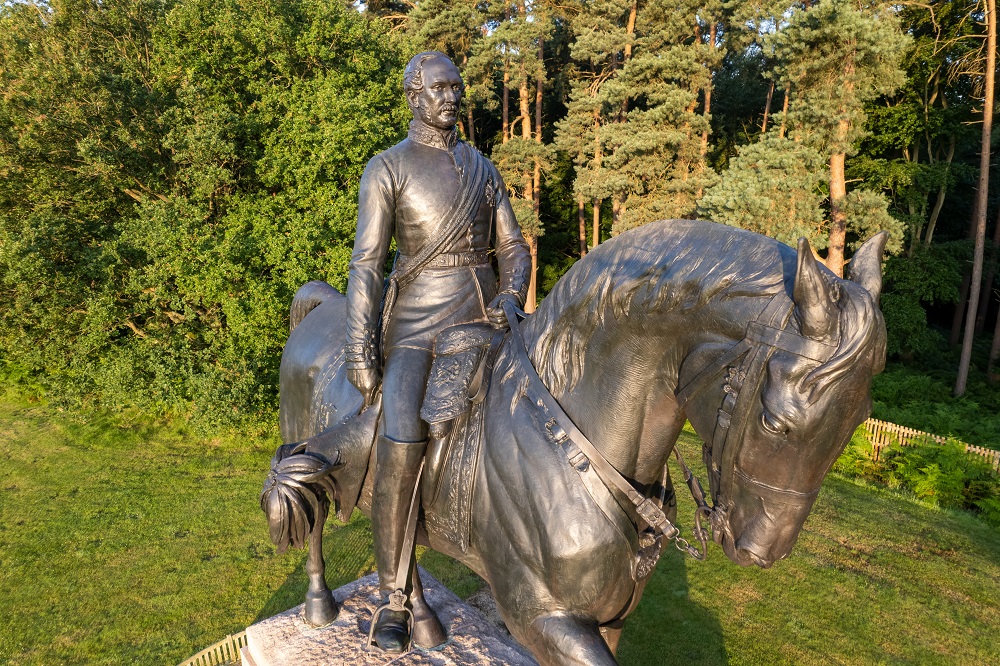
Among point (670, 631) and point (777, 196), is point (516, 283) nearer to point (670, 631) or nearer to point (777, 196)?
point (670, 631)

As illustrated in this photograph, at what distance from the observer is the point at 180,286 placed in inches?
474

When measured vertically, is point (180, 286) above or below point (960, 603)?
above

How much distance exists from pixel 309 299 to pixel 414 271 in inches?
66.7

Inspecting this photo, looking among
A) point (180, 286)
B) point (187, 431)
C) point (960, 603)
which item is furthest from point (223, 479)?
point (960, 603)

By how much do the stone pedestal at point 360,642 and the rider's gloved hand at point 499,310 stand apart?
235 centimetres

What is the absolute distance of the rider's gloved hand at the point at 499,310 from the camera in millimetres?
3342

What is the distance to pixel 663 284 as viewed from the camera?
2109 mm

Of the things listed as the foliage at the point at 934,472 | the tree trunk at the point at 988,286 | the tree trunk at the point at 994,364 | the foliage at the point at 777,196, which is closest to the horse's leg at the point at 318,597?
the foliage at the point at 934,472

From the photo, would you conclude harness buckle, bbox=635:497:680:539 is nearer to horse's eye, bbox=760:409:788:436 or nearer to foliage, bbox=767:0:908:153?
horse's eye, bbox=760:409:788:436

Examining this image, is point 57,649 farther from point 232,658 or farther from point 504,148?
point 504,148

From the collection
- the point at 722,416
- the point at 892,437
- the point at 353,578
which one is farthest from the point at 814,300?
the point at 892,437

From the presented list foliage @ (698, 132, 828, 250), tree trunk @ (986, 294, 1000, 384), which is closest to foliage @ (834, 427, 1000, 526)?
foliage @ (698, 132, 828, 250)

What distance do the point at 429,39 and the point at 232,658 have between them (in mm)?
19873

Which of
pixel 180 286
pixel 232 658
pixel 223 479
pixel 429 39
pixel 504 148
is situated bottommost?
pixel 223 479
